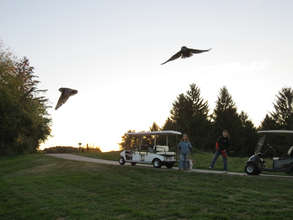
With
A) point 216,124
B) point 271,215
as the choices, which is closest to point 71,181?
point 271,215

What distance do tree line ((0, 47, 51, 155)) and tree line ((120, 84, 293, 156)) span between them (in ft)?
43.7

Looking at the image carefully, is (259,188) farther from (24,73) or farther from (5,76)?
(24,73)

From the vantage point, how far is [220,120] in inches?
1841

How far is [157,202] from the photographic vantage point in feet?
26.1

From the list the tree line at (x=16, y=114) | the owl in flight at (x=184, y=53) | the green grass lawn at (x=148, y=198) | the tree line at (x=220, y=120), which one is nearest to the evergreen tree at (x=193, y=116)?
the tree line at (x=220, y=120)

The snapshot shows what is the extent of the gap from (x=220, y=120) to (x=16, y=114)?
28696mm

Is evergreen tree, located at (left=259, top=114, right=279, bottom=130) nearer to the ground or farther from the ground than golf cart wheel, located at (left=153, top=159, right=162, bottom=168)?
farther from the ground

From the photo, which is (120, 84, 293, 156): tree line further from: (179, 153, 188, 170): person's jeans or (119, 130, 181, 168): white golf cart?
(179, 153, 188, 170): person's jeans

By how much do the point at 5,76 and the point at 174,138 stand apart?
2503 centimetres

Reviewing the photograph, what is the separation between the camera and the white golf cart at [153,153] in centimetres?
1741

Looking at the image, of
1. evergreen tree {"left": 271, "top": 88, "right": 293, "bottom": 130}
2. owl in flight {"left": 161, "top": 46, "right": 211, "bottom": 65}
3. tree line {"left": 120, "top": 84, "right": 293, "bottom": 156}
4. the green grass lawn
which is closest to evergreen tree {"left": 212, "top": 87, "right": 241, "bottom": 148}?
tree line {"left": 120, "top": 84, "right": 293, "bottom": 156}

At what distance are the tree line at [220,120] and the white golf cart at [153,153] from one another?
81.8ft

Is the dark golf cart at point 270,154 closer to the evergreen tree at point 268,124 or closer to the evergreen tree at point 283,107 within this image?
the evergreen tree at point 268,124

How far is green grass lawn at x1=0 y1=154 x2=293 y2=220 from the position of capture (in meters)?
6.80
